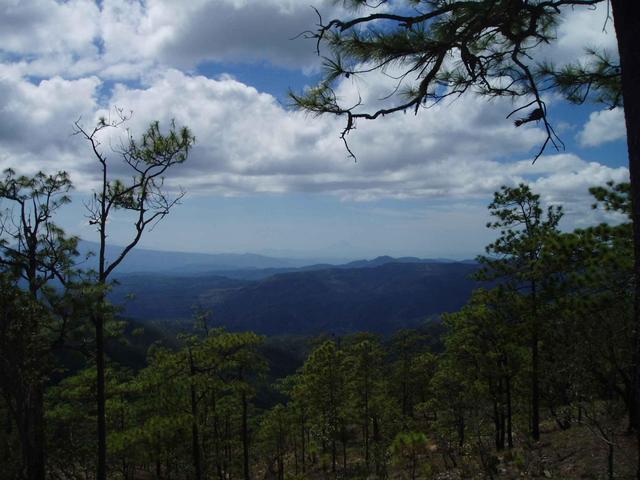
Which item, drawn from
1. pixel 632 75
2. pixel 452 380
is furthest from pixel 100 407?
pixel 452 380

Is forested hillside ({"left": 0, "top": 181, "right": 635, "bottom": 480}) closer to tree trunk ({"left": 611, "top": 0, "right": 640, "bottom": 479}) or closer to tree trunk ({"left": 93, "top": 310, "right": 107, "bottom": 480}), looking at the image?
tree trunk ({"left": 93, "top": 310, "right": 107, "bottom": 480})

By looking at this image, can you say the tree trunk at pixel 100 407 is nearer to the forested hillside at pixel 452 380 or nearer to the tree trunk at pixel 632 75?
the forested hillside at pixel 452 380

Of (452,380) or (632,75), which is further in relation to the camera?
(452,380)

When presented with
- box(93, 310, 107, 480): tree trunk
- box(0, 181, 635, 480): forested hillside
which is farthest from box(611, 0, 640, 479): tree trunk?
box(93, 310, 107, 480): tree trunk

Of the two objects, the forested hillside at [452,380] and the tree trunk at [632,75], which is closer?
the tree trunk at [632,75]

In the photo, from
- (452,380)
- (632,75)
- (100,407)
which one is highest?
(632,75)

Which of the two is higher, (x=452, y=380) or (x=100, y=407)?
(x=100, y=407)

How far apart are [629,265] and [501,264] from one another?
730 cm

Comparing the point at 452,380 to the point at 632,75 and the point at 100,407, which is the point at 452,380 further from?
the point at 632,75

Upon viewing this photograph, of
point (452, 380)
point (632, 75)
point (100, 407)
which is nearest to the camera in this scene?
point (632, 75)

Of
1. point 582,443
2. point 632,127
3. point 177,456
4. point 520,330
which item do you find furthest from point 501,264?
point 177,456

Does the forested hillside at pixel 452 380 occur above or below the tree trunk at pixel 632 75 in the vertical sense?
below

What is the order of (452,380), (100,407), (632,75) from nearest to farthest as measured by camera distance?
(632,75) < (100,407) < (452,380)

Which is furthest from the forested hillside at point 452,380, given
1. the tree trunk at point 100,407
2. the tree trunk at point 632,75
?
the tree trunk at point 632,75
